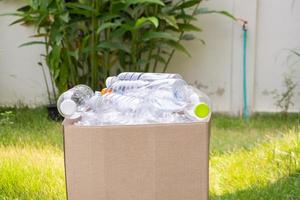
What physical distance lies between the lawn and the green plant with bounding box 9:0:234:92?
23.8 inches

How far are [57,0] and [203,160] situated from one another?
231 centimetres

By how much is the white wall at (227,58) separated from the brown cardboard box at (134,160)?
2715 millimetres

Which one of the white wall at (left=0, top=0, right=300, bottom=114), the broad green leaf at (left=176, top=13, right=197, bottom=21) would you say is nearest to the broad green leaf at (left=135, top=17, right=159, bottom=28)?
the broad green leaf at (left=176, top=13, right=197, bottom=21)

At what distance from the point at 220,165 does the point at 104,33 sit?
1622 millimetres

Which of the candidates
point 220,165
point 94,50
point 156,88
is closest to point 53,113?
point 94,50

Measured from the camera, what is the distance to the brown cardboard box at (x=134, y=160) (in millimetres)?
1009

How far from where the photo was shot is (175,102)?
1109 millimetres

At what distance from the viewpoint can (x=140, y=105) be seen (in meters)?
1.08

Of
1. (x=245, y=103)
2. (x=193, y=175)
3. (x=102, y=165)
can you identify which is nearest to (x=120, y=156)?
(x=102, y=165)

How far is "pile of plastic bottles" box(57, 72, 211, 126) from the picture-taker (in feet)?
3.42

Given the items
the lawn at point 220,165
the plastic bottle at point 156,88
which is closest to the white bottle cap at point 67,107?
the plastic bottle at point 156,88

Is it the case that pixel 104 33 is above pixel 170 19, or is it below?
below

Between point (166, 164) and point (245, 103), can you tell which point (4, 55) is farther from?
point (166, 164)

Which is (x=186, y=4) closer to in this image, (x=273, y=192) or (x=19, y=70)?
(x=19, y=70)
